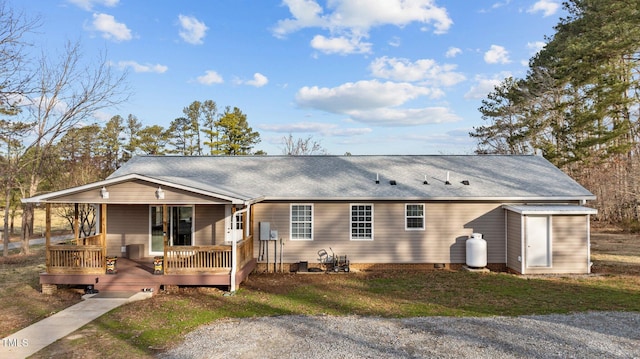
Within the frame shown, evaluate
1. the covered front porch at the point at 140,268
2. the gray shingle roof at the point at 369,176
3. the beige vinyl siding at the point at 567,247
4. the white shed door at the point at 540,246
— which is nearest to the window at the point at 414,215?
the gray shingle roof at the point at 369,176

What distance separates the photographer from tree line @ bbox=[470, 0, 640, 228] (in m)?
21.9

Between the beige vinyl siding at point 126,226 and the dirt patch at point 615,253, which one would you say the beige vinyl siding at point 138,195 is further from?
the dirt patch at point 615,253

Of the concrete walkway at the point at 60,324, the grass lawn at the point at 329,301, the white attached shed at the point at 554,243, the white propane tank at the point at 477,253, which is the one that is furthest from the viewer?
the white propane tank at the point at 477,253

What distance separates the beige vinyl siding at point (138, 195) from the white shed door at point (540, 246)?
10167 millimetres

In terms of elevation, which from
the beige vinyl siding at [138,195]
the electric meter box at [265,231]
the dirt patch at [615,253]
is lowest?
the dirt patch at [615,253]

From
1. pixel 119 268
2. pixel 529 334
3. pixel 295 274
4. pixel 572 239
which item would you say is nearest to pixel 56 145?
pixel 119 268

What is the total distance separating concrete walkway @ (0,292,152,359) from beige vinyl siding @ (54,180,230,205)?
2.50 meters

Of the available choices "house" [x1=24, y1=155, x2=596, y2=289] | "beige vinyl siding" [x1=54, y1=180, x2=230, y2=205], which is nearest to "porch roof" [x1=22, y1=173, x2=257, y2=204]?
"beige vinyl siding" [x1=54, y1=180, x2=230, y2=205]

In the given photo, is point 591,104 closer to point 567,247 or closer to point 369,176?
point 567,247

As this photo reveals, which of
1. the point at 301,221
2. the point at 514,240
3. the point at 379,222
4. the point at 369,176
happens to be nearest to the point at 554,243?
the point at 514,240

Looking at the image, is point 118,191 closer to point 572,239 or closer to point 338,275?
point 338,275

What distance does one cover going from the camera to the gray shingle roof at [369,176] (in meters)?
13.0

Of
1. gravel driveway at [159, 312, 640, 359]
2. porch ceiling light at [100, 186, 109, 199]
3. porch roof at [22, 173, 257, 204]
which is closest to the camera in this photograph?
gravel driveway at [159, 312, 640, 359]

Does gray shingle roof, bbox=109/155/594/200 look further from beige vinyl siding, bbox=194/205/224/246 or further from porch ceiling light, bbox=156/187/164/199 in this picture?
porch ceiling light, bbox=156/187/164/199
